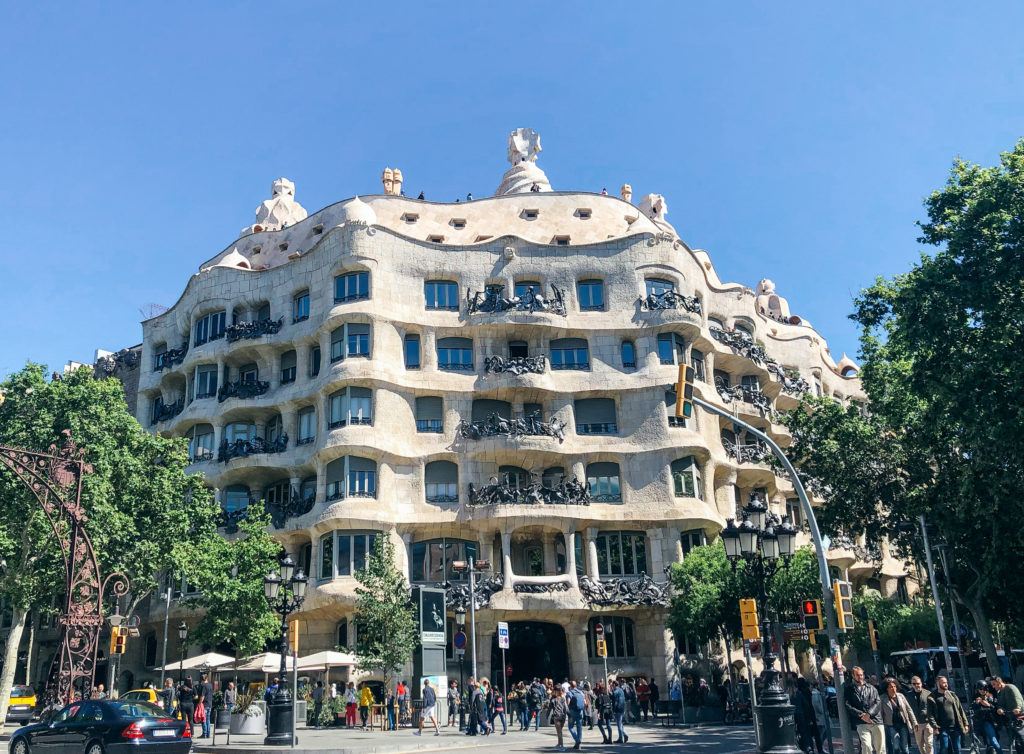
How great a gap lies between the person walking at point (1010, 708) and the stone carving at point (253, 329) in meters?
36.0

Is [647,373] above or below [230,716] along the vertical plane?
above

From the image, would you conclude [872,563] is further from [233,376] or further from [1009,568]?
[233,376]

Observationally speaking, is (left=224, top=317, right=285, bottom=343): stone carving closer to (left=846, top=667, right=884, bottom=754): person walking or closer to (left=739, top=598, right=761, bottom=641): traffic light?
(left=739, top=598, right=761, bottom=641): traffic light

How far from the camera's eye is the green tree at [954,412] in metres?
24.1

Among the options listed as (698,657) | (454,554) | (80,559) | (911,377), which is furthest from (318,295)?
(911,377)

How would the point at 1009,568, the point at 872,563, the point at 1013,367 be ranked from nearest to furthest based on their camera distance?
the point at 1013,367, the point at 1009,568, the point at 872,563

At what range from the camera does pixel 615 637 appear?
41406 mm

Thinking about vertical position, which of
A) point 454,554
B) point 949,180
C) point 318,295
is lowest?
point 454,554

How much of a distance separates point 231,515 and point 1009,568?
106ft

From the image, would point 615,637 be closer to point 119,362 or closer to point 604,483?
point 604,483

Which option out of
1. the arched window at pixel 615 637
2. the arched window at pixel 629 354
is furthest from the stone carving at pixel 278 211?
the arched window at pixel 615 637

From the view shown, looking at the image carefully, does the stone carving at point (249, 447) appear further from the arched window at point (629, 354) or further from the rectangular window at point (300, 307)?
the arched window at point (629, 354)

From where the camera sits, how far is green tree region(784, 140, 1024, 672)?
24062mm

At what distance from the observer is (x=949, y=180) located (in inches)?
1067
